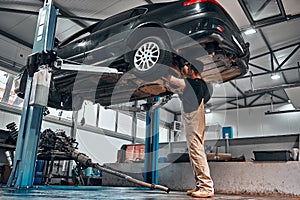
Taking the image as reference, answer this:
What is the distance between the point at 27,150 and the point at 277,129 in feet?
36.2

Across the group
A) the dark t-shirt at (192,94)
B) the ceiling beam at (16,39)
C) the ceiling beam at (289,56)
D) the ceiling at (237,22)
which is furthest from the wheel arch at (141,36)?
the ceiling beam at (289,56)

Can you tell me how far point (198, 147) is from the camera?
7.99 ft

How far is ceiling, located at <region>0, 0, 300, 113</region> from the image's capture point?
551 cm

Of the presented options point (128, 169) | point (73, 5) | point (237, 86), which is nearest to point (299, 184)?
point (128, 169)

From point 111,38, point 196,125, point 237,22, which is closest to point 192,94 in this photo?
point 196,125

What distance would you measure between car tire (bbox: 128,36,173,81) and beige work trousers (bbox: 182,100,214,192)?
475 millimetres

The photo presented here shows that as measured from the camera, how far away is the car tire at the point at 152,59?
2.54 metres

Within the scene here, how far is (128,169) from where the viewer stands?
4.59 m

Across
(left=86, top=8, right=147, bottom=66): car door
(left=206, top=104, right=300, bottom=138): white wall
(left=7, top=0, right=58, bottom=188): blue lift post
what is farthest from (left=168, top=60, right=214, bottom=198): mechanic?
(left=206, top=104, right=300, bottom=138): white wall

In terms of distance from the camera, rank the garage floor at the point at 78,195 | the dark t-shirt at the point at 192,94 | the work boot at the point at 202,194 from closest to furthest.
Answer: the garage floor at the point at 78,195 < the work boot at the point at 202,194 < the dark t-shirt at the point at 192,94

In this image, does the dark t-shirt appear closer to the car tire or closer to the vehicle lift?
the car tire

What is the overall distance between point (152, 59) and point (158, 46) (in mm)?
138

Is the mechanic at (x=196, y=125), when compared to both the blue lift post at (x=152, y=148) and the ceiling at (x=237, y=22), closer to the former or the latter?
the blue lift post at (x=152, y=148)

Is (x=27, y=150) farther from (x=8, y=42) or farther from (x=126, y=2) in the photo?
(x=8, y=42)
